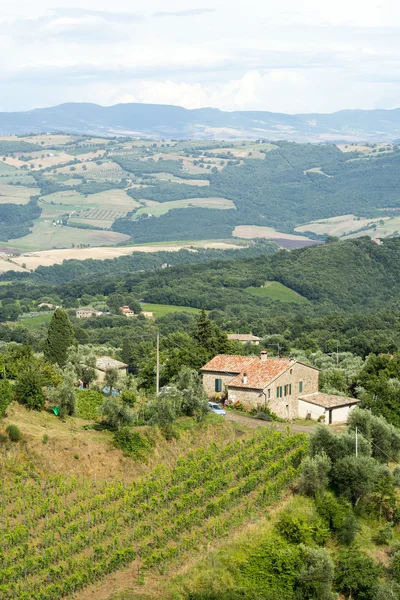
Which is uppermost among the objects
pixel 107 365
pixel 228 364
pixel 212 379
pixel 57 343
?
pixel 57 343

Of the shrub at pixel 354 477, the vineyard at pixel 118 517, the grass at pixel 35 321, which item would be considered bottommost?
the grass at pixel 35 321

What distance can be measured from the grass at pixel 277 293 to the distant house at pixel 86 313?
99.7 ft

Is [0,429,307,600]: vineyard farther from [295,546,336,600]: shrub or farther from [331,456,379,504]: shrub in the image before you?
[295,546,336,600]: shrub

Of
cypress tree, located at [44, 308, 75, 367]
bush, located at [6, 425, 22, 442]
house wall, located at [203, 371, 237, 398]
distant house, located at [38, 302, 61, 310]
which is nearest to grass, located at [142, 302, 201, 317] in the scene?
distant house, located at [38, 302, 61, 310]

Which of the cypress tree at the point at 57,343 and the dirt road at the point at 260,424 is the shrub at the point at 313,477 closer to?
the dirt road at the point at 260,424

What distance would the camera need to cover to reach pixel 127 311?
6068 inches

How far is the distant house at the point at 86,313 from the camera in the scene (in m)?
150

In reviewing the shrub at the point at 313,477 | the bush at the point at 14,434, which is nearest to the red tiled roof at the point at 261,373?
the shrub at the point at 313,477

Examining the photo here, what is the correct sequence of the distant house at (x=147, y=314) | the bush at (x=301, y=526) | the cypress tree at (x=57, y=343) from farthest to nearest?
the distant house at (x=147, y=314) < the cypress tree at (x=57, y=343) < the bush at (x=301, y=526)

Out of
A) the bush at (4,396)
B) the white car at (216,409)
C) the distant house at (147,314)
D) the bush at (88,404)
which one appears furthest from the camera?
the distant house at (147,314)

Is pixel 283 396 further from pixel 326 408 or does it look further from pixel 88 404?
pixel 88 404

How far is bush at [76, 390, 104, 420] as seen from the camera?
152 feet

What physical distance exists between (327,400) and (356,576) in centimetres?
2016

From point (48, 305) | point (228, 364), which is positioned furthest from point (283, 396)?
point (48, 305)
